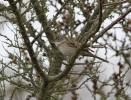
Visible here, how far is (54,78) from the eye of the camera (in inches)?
156

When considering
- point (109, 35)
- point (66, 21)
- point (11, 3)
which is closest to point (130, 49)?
point (109, 35)

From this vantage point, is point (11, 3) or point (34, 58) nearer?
point (11, 3)

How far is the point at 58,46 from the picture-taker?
5.70m

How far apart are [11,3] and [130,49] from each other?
331 centimetres

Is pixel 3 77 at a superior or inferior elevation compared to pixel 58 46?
inferior

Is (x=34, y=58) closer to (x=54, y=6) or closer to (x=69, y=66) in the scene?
(x=69, y=66)

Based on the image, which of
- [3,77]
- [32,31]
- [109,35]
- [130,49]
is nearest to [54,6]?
[109,35]

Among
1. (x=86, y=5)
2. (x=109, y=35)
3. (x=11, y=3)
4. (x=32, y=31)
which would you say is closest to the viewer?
(x=11, y=3)

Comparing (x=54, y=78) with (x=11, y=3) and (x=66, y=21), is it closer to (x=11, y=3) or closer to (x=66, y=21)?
(x=11, y=3)

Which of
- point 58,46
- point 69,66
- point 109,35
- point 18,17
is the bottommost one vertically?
point 69,66

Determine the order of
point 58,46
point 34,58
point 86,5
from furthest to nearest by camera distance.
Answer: point 86,5 → point 58,46 → point 34,58

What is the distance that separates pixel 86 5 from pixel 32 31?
Result: 2000 millimetres

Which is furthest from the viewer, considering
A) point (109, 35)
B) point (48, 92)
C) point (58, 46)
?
point (109, 35)

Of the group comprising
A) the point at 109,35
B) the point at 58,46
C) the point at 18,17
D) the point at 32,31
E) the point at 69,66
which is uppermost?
the point at 109,35
